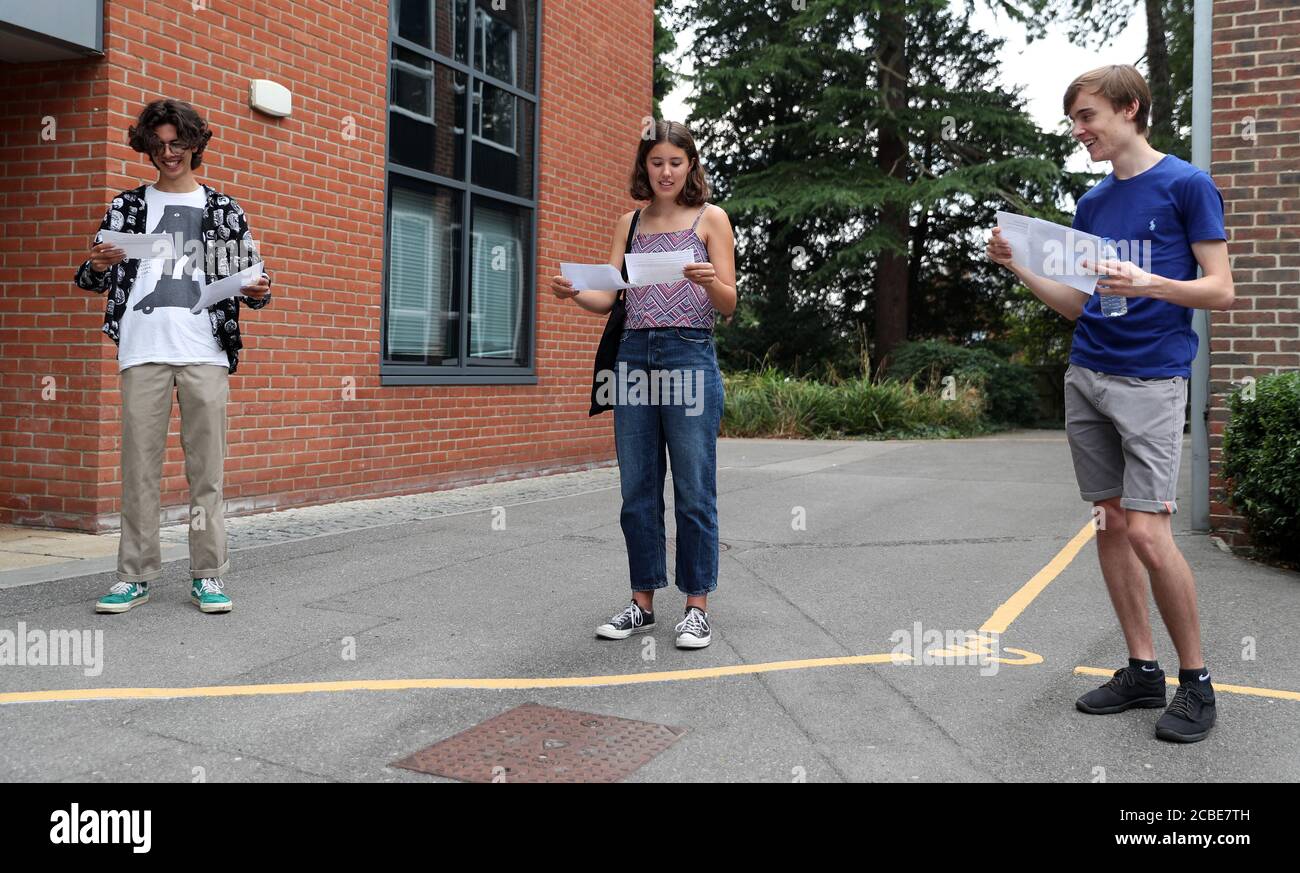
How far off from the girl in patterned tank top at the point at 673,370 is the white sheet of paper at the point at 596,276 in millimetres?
113

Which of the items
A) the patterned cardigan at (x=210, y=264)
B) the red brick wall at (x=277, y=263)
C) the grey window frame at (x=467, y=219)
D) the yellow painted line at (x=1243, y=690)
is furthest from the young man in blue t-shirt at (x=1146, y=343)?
the grey window frame at (x=467, y=219)

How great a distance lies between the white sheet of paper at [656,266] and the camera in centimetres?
413

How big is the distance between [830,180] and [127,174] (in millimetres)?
18052

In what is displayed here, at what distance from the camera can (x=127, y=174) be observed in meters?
6.81

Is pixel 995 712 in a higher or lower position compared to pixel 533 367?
lower

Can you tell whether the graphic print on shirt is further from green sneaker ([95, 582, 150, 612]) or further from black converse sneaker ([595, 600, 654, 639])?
black converse sneaker ([595, 600, 654, 639])

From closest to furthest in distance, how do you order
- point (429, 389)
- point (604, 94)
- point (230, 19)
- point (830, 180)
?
point (230, 19) → point (429, 389) → point (604, 94) → point (830, 180)

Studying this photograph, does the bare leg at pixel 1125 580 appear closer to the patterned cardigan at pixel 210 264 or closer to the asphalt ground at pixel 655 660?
the asphalt ground at pixel 655 660

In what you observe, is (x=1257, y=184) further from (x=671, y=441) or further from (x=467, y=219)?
(x=467, y=219)

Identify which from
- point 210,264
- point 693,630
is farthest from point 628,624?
point 210,264

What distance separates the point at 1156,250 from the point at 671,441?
1.93 metres

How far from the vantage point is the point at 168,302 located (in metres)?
4.92
